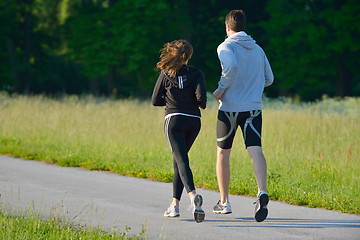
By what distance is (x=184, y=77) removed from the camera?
591 centimetres

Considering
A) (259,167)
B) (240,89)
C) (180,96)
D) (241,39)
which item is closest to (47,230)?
(180,96)

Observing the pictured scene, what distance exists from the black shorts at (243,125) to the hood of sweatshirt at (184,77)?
53 centimetres

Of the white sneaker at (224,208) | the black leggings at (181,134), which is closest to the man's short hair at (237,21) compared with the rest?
the black leggings at (181,134)

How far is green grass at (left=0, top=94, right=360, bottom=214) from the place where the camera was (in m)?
7.89

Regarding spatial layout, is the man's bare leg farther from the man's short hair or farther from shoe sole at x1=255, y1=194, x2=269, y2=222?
the man's short hair

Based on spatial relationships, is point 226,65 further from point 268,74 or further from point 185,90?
point 268,74

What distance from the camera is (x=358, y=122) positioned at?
44.9 ft

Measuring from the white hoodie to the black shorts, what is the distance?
6 centimetres

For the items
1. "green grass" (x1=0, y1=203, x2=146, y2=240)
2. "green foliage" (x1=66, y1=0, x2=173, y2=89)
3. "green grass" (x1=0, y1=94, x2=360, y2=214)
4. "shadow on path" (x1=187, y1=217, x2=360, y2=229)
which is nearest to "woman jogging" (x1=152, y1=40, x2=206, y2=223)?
"shadow on path" (x1=187, y1=217, x2=360, y2=229)

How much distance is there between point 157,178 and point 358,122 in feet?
22.2

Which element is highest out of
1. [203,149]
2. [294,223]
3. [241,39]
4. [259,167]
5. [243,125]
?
[241,39]

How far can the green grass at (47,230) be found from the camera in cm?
507

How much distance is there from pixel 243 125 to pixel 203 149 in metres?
5.06

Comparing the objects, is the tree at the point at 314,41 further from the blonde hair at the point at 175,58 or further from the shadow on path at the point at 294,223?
the blonde hair at the point at 175,58
